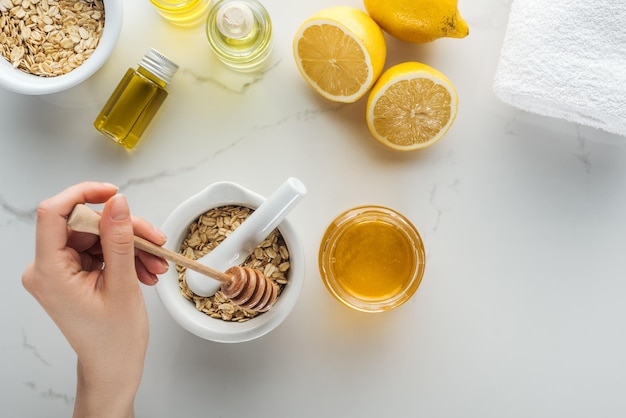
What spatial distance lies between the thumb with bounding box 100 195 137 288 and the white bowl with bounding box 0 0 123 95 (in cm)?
34

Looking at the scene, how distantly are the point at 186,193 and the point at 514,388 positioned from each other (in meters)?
0.73

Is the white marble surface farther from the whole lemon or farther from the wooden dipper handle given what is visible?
the wooden dipper handle

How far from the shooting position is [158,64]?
1112 mm

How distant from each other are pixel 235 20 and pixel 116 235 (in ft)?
1.49

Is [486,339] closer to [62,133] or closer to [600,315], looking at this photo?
[600,315]

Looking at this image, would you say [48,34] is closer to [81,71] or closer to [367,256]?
[81,71]

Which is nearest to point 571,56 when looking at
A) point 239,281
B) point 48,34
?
point 239,281

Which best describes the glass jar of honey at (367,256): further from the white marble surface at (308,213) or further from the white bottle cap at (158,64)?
the white bottle cap at (158,64)

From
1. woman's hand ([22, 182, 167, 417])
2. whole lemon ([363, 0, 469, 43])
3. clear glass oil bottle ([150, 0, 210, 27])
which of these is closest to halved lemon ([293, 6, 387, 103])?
whole lemon ([363, 0, 469, 43])

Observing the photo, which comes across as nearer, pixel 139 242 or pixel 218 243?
pixel 139 242

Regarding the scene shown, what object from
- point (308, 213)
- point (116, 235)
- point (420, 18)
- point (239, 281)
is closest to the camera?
point (116, 235)

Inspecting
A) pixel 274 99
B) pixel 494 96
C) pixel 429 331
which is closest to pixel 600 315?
pixel 429 331

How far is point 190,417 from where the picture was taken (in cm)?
119

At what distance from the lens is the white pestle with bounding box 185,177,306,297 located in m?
0.97
